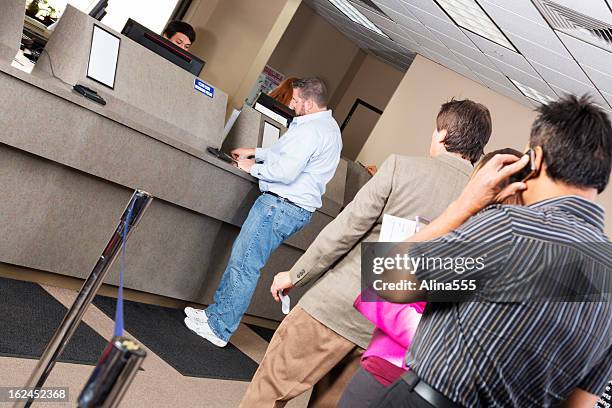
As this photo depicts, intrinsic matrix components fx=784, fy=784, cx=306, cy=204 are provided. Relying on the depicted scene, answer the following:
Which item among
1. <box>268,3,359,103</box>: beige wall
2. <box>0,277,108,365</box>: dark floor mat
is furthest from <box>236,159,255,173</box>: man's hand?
<box>268,3,359,103</box>: beige wall

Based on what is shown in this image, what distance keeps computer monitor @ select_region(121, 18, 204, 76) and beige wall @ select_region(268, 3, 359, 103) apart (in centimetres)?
579

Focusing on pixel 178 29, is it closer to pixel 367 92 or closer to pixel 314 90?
pixel 314 90

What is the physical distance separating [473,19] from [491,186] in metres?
5.00

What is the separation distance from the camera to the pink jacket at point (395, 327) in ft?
6.24

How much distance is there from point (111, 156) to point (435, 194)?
6.56ft

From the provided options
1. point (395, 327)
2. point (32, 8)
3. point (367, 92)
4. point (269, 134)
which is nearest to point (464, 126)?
point (395, 327)

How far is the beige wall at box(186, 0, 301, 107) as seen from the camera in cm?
830

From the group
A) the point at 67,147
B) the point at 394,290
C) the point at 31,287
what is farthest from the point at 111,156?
the point at 394,290

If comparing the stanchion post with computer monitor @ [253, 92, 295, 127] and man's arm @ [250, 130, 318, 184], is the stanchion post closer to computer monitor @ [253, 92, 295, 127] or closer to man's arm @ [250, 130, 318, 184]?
man's arm @ [250, 130, 318, 184]

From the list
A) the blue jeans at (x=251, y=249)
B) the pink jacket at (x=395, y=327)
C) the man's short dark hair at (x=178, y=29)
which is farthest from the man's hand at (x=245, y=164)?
the pink jacket at (x=395, y=327)

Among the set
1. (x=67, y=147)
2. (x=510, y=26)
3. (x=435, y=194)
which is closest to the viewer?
(x=435, y=194)

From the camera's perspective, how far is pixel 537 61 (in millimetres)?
6266

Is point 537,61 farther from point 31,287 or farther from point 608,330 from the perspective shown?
point 608,330

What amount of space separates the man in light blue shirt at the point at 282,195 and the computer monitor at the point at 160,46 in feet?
2.57
